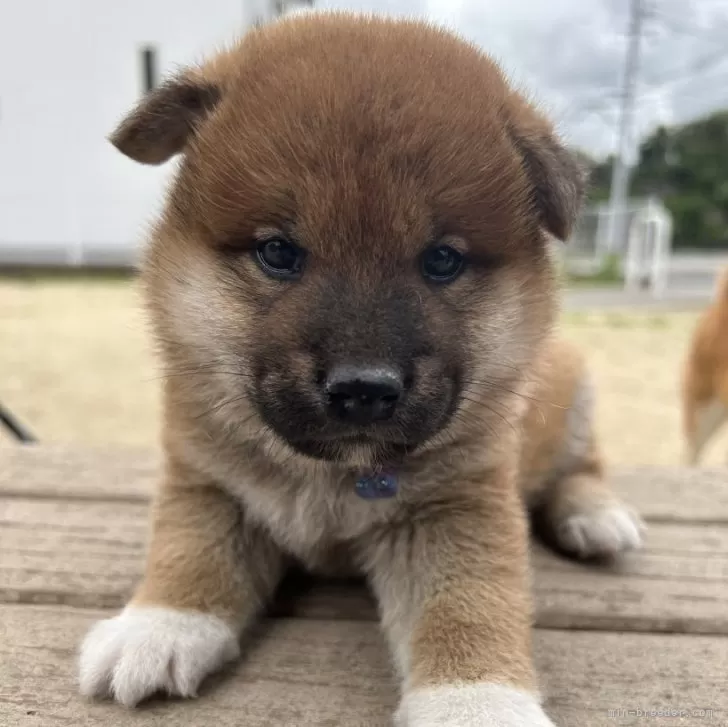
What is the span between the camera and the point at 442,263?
101 centimetres

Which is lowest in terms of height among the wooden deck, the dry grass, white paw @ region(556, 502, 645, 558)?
the dry grass

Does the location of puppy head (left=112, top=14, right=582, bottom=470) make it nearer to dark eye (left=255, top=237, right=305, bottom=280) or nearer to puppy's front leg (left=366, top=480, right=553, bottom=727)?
dark eye (left=255, top=237, right=305, bottom=280)

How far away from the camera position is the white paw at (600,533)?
1.44 metres

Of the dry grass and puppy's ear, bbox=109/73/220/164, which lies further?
the dry grass

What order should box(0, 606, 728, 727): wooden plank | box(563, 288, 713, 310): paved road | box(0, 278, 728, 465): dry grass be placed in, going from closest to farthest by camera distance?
1. box(0, 606, 728, 727): wooden plank
2. box(0, 278, 728, 465): dry grass
3. box(563, 288, 713, 310): paved road

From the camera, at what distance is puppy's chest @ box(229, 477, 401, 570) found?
114 cm

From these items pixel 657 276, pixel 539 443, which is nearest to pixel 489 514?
pixel 539 443

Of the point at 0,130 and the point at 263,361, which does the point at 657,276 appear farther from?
the point at 263,361

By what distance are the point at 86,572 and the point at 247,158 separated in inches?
31.9

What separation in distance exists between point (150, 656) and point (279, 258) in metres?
0.56

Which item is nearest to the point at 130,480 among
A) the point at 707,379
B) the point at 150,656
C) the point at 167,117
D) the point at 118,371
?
the point at 150,656

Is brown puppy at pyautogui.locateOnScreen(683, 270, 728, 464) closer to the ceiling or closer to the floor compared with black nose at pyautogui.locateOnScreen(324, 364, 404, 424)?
closer to the floor

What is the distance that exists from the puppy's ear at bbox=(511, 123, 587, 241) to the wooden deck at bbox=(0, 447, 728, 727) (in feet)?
2.14

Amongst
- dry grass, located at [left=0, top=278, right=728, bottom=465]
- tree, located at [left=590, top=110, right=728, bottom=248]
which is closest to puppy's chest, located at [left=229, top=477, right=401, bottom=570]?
dry grass, located at [left=0, top=278, right=728, bottom=465]
